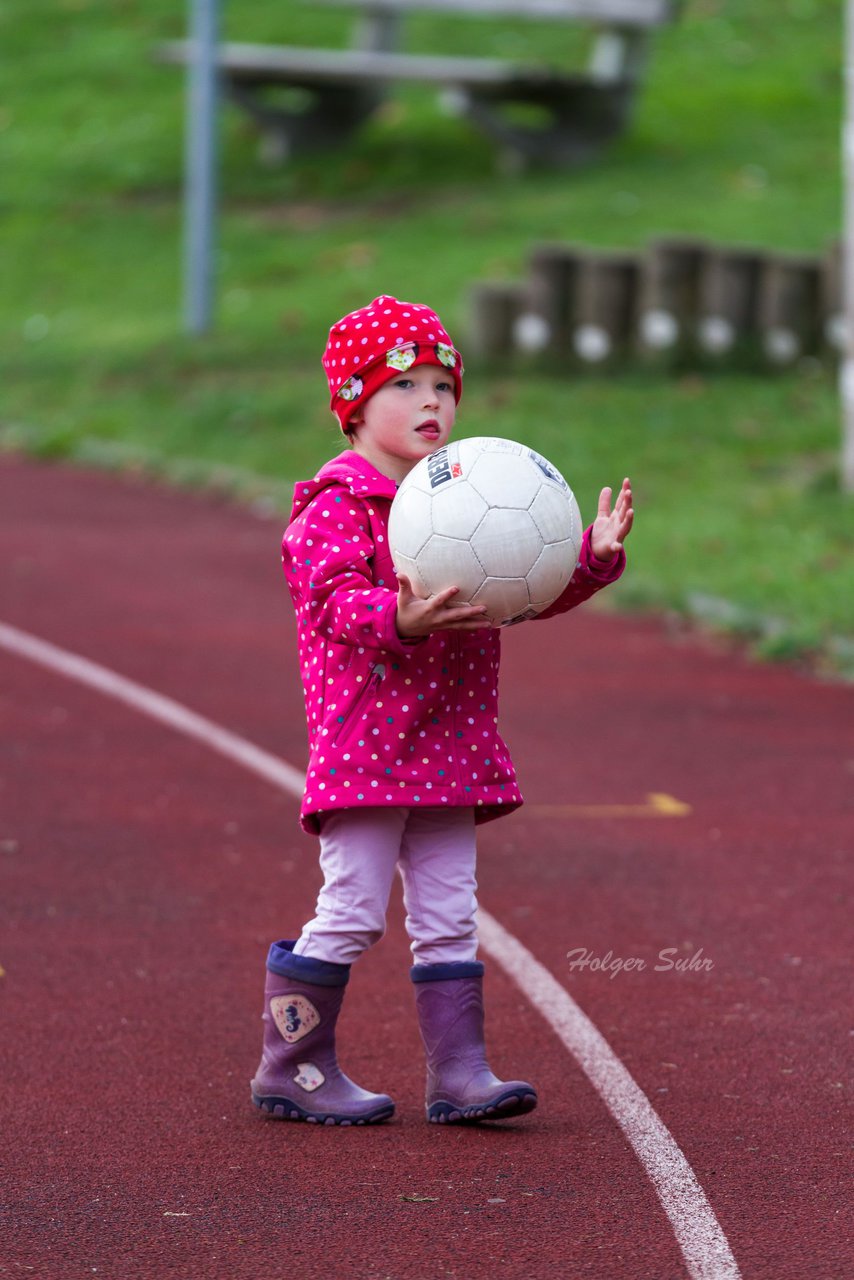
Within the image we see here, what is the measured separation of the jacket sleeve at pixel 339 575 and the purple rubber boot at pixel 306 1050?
0.78m

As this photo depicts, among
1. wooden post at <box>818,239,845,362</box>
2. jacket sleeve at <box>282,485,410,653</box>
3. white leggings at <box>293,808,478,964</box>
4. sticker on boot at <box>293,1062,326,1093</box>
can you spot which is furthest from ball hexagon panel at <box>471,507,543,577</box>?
wooden post at <box>818,239,845,362</box>

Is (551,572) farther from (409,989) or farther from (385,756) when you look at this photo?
(409,989)

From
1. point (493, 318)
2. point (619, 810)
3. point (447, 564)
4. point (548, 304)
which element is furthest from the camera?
point (493, 318)

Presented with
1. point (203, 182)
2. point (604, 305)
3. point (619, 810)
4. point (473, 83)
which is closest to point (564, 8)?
point (473, 83)

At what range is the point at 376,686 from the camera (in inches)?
183

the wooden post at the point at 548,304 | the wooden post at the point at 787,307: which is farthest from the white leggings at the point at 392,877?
the wooden post at the point at 548,304

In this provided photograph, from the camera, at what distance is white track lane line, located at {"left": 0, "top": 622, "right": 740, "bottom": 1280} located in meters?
4.11

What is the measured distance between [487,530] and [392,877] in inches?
32.7

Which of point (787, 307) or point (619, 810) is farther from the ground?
point (619, 810)

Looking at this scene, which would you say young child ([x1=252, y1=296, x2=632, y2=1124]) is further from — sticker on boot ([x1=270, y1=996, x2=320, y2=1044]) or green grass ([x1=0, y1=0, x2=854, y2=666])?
green grass ([x1=0, y1=0, x2=854, y2=666])

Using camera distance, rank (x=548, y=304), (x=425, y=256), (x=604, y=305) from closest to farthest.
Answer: (x=604, y=305) → (x=548, y=304) → (x=425, y=256)

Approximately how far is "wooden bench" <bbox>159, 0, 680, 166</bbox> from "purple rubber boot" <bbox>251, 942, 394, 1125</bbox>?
69.5 ft

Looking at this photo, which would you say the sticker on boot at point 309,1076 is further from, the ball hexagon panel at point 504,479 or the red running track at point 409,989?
the ball hexagon panel at point 504,479

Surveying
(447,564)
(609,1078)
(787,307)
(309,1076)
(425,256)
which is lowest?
(425,256)
